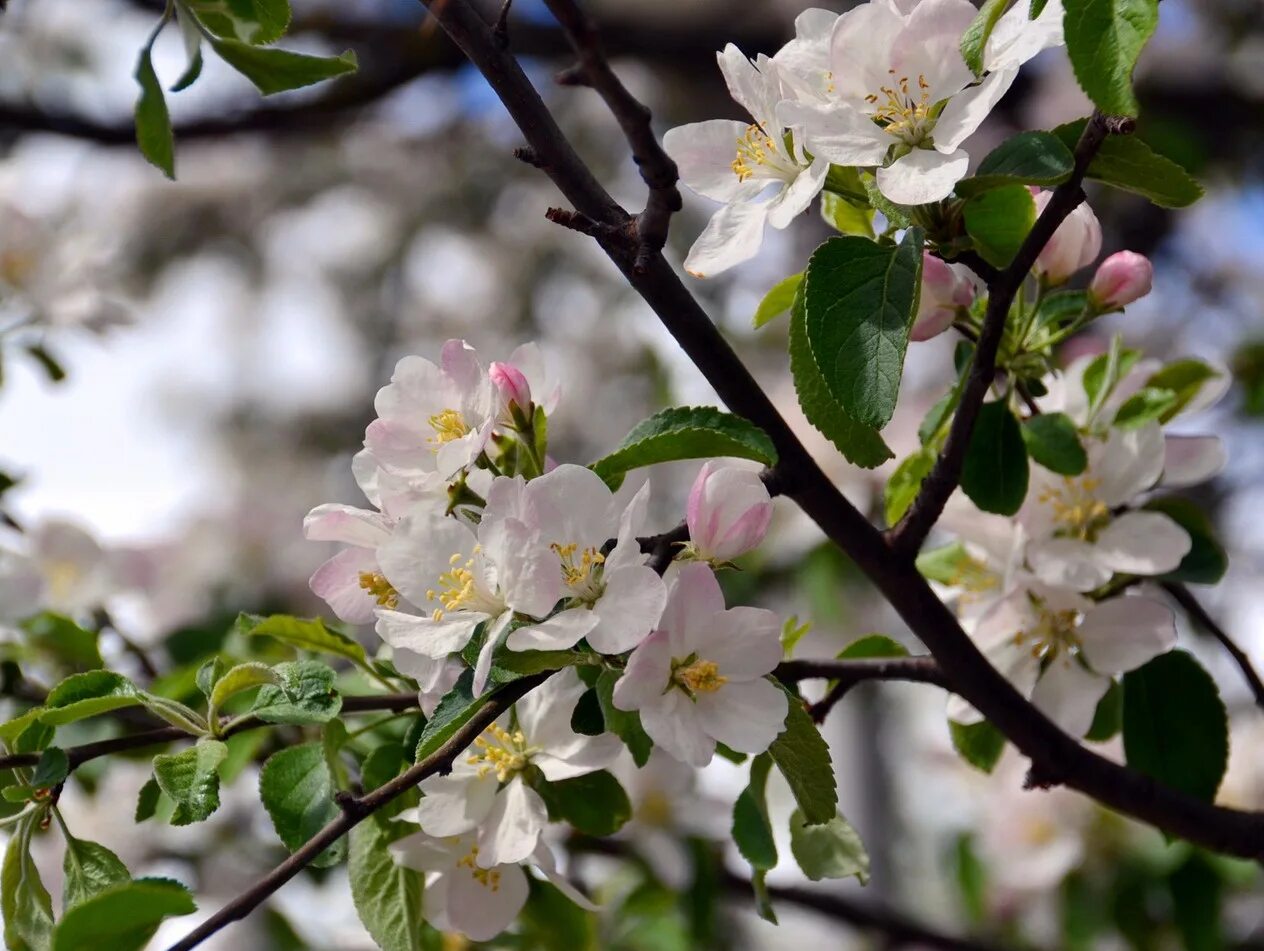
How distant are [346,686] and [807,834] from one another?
0.99 ft

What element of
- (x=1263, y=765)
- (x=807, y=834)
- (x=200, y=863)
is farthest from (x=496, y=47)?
(x=1263, y=765)

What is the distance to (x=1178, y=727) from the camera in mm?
871

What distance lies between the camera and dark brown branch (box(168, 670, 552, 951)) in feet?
1.80

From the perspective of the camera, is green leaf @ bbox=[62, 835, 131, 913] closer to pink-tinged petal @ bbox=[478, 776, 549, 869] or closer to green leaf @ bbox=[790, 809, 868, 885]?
pink-tinged petal @ bbox=[478, 776, 549, 869]

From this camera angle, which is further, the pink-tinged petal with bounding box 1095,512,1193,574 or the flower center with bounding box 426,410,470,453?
the pink-tinged petal with bounding box 1095,512,1193,574

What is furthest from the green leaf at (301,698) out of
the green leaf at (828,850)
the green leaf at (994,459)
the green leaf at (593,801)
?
the green leaf at (994,459)

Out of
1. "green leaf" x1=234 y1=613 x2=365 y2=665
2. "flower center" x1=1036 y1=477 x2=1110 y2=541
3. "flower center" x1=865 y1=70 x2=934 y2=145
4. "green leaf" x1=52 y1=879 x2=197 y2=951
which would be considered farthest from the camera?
"flower center" x1=1036 y1=477 x2=1110 y2=541

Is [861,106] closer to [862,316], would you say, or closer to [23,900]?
[862,316]

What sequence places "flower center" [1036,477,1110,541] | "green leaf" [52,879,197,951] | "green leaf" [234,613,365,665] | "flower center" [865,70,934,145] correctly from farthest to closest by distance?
"flower center" [1036,477,1110,541] → "green leaf" [234,613,365,665] → "flower center" [865,70,934,145] → "green leaf" [52,879,197,951]

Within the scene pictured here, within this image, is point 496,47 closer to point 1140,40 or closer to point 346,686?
point 1140,40

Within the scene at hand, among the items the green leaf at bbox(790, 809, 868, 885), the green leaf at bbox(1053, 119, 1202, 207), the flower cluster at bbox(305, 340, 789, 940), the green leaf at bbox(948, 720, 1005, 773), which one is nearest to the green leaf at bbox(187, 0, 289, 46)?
the flower cluster at bbox(305, 340, 789, 940)

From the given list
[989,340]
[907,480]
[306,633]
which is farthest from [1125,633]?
[306,633]

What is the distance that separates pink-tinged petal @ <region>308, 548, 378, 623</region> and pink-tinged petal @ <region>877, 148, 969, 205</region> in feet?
1.03

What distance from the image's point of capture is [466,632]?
24.0 inches
